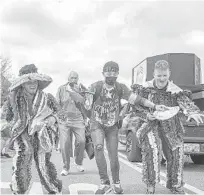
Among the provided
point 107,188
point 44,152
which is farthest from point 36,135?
point 107,188

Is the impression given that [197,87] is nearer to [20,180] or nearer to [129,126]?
[129,126]

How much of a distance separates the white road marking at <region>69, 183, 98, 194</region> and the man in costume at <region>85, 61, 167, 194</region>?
42 centimetres

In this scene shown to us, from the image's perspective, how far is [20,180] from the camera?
16.2 feet

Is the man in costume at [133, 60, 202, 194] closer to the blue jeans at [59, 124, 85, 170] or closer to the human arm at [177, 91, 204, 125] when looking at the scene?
the human arm at [177, 91, 204, 125]

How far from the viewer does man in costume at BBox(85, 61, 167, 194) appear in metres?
5.95

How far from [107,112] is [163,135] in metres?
0.86

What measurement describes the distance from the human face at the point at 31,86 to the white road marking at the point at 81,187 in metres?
1.63

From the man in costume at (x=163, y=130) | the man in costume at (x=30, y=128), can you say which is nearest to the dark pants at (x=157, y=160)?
the man in costume at (x=163, y=130)

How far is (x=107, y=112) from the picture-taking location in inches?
237

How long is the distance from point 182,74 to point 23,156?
974 cm

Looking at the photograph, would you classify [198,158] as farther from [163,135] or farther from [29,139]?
[29,139]

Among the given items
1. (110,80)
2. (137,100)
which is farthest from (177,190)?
(110,80)

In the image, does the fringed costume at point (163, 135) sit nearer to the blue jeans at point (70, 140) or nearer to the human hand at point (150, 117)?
the human hand at point (150, 117)

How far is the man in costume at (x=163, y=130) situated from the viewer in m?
5.57
